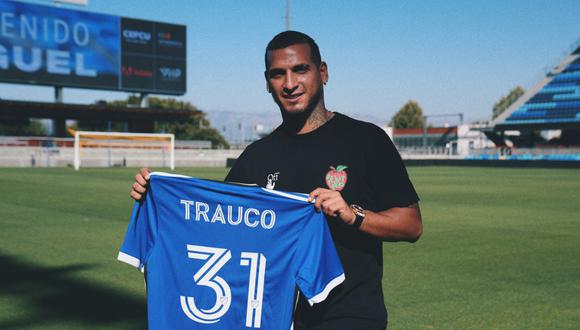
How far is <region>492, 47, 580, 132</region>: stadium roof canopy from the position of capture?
5756 centimetres

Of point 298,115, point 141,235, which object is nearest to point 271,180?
point 298,115

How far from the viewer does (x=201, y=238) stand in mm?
2840

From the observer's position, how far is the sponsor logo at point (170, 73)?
5572 centimetres

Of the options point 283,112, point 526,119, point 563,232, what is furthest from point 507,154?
point 283,112

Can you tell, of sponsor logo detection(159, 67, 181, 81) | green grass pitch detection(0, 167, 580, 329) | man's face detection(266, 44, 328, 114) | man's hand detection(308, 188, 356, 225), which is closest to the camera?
man's hand detection(308, 188, 356, 225)

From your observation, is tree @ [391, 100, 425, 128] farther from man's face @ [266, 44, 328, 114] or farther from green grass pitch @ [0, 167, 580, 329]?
man's face @ [266, 44, 328, 114]

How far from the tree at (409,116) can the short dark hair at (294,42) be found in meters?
105

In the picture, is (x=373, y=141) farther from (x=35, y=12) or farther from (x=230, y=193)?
(x=35, y=12)

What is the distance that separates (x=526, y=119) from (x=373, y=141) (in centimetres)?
6312

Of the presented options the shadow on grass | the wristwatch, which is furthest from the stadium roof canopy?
the wristwatch

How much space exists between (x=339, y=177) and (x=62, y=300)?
3.88 meters

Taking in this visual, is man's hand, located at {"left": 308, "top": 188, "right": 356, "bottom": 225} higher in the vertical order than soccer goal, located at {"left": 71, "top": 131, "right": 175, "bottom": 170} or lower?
higher

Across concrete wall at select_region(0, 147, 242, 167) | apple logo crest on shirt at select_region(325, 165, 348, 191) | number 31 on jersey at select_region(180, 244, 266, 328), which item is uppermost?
apple logo crest on shirt at select_region(325, 165, 348, 191)

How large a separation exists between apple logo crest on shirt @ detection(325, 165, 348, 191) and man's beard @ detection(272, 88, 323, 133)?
0.29 metres
